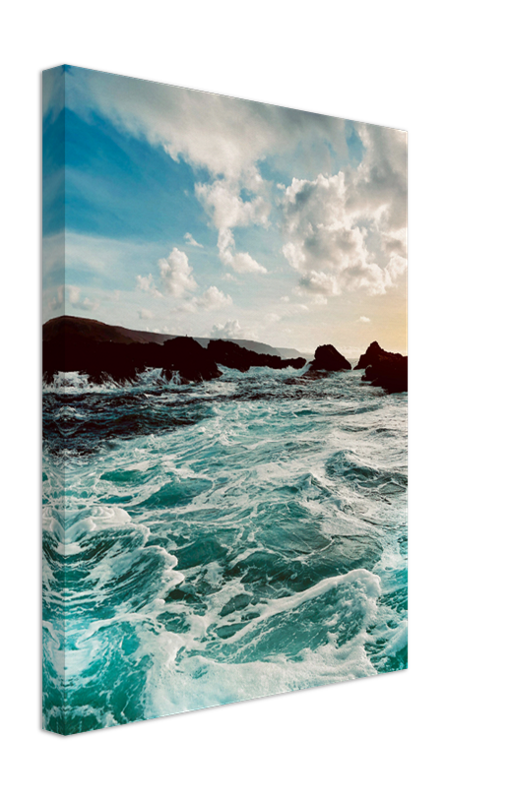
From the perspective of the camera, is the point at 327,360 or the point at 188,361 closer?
the point at 188,361

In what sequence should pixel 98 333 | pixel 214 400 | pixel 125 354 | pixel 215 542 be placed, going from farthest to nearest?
pixel 214 400, pixel 215 542, pixel 125 354, pixel 98 333

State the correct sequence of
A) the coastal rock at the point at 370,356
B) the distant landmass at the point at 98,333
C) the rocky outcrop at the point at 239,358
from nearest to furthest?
the distant landmass at the point at 98,333 < the rocky outcrop at the point at 239,358 < the coastal rock at the point at 370,356

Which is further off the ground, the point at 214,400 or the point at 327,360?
the point at 327,360

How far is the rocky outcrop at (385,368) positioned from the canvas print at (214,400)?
Result: 0.01 metres

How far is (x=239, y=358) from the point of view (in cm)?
323

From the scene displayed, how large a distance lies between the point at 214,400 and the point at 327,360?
751 mm

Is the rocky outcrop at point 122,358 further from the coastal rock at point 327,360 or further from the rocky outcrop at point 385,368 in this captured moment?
the rocky outcrop at point 385,368

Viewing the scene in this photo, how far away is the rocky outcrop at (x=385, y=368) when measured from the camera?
3.67 m

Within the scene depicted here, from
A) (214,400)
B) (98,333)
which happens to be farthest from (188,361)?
(98,333)

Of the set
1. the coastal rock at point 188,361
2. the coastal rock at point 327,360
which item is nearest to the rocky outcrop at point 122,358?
the coastal rock at point 188,361

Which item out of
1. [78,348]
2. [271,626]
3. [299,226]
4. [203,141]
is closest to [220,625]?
[271,626]

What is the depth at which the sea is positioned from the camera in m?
2.75

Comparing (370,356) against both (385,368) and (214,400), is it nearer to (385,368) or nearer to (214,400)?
(385,368)

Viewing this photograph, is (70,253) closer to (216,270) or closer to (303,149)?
(216,270)
